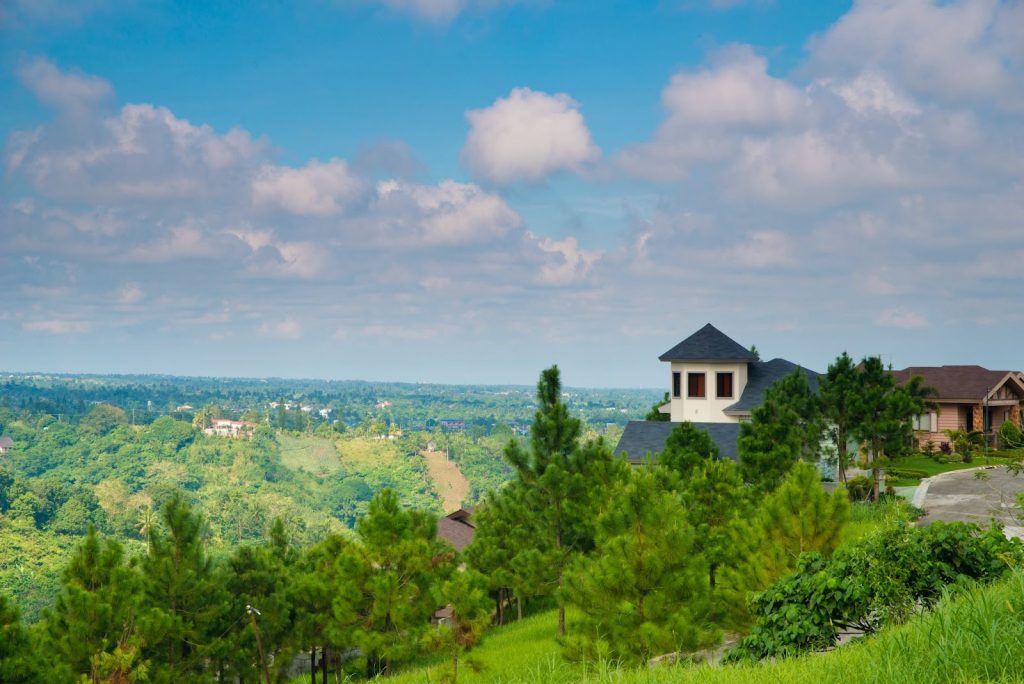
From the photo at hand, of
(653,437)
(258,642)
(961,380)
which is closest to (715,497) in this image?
(258,642)

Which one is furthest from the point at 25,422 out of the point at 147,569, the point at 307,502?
the point at 147,569

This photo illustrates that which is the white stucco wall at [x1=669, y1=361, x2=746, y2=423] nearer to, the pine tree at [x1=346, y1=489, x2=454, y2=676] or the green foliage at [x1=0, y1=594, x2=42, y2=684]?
the pine tree at [x1=346, y1=489, x2=454, y2=676]

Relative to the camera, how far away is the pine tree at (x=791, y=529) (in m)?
12.3

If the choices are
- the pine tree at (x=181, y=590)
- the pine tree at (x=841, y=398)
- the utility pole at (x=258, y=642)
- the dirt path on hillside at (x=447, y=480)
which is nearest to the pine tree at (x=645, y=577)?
the utility pole at (x=258, y=642)

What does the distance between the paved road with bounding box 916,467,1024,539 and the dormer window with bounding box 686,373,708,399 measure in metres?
11.2

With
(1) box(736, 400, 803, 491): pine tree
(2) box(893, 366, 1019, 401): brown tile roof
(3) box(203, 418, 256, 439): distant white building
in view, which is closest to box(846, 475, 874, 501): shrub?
(1) box(736, 400, 803, 491): pine tree

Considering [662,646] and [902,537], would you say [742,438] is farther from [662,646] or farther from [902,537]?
[902,537]

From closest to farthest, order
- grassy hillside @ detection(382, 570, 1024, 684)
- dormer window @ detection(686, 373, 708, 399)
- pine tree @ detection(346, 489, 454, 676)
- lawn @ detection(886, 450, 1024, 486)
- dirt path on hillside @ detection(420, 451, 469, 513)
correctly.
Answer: grassy hillside @ detection(382, 570, 1024, 684), pine tree @ detection(346, 489, 454, 676), lawn @ detection(886, 450, 1024, 486), dormer window @ detection(686, 373, 708, 399), dirt path on hillside @ detection(420, 451, 469, 513)

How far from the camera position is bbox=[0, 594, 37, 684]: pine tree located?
525 inches

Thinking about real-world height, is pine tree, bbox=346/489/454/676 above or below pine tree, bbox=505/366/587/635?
below

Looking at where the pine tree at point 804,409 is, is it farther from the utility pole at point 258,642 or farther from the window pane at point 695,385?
the utility pole at point 258,642

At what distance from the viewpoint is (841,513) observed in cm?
1250

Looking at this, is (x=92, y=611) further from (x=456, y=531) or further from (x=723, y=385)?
(x=456, y=531)

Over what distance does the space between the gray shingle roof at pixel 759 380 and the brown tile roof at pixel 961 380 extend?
18.9 ft
